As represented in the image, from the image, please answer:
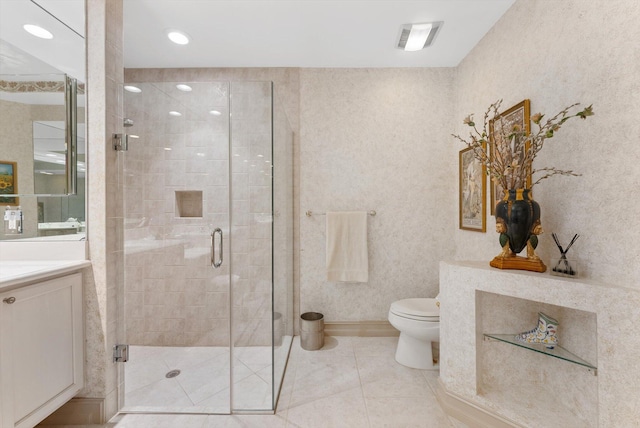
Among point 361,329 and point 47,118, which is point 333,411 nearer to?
point 361,329

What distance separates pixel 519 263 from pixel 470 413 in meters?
0.84

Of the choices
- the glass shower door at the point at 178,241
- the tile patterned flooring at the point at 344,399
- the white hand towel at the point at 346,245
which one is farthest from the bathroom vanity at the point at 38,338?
the white hand towel at the point at 346,245

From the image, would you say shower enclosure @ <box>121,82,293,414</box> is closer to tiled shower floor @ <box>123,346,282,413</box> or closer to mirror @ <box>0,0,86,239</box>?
tiled shower floor @ <box>123,346,282,413</box>

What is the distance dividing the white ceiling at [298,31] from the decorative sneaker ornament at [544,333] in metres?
1.86

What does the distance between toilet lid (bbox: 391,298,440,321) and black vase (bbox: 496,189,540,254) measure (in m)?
0.81

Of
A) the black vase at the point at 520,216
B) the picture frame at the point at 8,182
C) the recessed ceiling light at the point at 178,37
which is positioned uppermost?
the recessed ceiling light at the point at 178,37

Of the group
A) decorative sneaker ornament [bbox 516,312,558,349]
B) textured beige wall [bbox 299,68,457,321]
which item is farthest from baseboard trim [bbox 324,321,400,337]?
decorative sneaker ornament [bbox 516,312,558,349]

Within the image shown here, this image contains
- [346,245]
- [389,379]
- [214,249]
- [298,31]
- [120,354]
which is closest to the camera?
[120,354]

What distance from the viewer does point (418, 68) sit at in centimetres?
251

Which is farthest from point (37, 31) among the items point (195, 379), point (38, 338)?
point (195, 379)

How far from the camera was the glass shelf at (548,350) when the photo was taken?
116 centimetres

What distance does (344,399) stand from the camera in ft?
5.59

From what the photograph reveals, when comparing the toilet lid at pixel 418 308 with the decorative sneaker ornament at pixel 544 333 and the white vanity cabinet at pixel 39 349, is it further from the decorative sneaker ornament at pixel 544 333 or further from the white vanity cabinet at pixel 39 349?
the white vanity cabinet at pixel 39 349

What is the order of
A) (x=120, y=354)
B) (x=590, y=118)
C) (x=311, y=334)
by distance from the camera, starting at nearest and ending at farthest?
(x=590, y=118) < (x=120, y=354) < (x=311, y=334)
